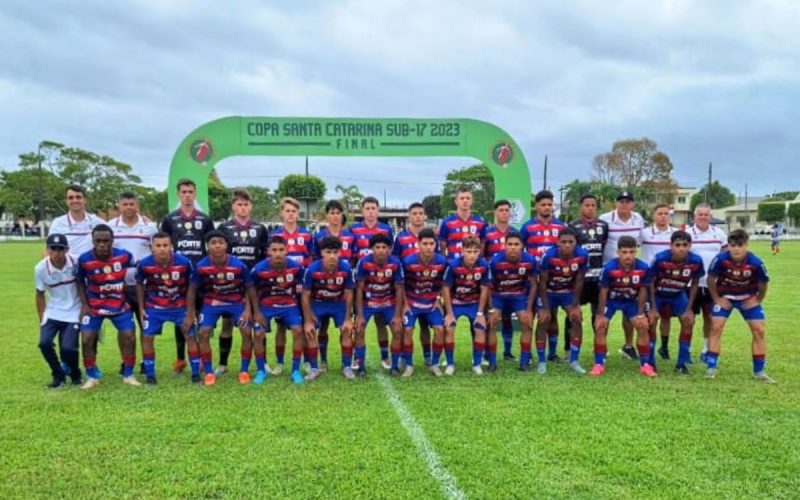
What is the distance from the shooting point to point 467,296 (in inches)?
259

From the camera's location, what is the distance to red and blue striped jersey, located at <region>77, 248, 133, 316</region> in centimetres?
598

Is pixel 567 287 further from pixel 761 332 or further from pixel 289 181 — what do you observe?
pixel 289 181

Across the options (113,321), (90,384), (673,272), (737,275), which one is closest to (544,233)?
(673,272)

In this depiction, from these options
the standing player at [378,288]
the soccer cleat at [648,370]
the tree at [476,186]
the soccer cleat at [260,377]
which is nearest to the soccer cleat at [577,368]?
the soccer cleat at [648,370]

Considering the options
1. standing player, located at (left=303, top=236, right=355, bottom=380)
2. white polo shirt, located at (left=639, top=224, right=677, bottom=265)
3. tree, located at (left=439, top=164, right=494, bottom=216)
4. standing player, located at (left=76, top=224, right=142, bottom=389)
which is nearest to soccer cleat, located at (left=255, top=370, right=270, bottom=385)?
standing player, located at (left=303, top=236, right=355, bottom=380)

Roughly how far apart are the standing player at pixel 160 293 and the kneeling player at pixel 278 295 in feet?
2.41

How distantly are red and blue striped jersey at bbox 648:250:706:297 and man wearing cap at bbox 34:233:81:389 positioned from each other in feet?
21.2

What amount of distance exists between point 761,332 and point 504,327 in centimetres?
281

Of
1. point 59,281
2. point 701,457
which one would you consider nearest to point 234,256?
point 59,281

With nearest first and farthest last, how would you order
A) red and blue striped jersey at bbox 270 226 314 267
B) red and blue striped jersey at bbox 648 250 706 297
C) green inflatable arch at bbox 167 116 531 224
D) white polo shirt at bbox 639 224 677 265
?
red and blue striped jersey at bbox 648 250 706 297 < red and blue striped jersey at bbox 270 226 314 267 < white polo shirt at bbox 639 224 677 265 < green inflatable arch at bbox 167 116 531 224

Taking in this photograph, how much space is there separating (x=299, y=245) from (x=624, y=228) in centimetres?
416

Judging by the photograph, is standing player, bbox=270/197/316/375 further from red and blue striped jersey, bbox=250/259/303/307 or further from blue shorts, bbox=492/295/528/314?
blue shorts, bbox=492/295/528/314

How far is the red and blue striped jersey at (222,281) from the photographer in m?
6.08

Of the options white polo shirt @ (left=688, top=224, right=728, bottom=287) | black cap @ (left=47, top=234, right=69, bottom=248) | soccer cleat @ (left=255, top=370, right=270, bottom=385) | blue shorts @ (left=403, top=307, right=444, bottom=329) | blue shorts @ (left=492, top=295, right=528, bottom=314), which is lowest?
soccer cleat @ (left=255, top=370, right=270, bottom=385)
